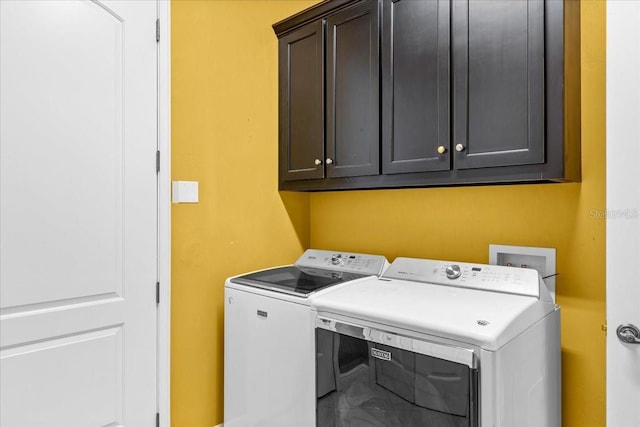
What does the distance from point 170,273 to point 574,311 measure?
178cm

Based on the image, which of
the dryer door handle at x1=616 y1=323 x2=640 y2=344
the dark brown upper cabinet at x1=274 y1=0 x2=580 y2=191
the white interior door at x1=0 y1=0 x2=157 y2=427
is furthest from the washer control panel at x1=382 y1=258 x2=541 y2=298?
the white interior door at x1=0 y1=0 x2=157 y2=427

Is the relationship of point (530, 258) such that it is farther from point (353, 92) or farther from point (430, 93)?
point (353, 92)

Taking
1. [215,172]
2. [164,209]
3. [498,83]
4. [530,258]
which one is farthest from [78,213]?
[530,258]

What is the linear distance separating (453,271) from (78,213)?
5.25ft

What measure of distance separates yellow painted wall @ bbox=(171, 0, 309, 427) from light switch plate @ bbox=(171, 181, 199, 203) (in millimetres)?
32

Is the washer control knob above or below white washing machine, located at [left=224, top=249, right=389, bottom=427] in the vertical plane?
above

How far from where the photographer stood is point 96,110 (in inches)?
63.7

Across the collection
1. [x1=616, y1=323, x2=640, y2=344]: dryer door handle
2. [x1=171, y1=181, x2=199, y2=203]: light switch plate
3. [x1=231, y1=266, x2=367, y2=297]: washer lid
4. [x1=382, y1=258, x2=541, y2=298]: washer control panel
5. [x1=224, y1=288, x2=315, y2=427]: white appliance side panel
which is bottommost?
[x1=224, y1=288, x2=315, y2=427]: white appliance side panel

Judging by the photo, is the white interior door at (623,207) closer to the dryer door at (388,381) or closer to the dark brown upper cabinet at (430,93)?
the dark brown upper cabinet at (430,93)

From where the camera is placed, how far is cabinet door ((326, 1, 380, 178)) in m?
1.81

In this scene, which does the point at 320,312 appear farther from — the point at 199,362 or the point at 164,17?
the point at 164,17

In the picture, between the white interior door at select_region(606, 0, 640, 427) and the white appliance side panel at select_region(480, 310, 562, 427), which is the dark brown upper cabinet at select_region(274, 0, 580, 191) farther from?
the white appliance side panel at select_region(480, 310, 562, 427)

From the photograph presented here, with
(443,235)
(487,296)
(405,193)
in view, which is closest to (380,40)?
(405,193)

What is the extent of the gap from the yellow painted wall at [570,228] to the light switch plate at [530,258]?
0.09 feet
